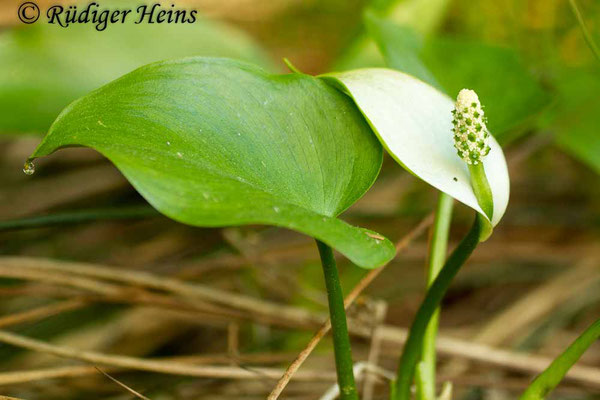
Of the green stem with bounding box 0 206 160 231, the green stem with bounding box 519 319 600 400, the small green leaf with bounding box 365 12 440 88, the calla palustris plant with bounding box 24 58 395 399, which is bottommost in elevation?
the green stem with bounding box 519 319 600 400

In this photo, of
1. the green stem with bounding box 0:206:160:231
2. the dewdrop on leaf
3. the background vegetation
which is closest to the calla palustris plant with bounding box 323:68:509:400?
the dewdrop on leaf

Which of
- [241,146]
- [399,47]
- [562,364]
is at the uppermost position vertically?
[399,47]

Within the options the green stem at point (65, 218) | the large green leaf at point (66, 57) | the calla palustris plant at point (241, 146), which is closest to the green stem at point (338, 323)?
the calla palustris plant at point (241, 146)

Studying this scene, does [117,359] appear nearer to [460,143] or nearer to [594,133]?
[460,143]

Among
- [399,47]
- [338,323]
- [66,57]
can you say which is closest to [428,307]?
[338,323]

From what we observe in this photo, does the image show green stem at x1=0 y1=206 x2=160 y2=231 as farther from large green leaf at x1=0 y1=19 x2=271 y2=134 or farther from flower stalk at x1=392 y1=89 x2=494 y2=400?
flower stalk at x1=392 y1=89 x2=494 y2=400

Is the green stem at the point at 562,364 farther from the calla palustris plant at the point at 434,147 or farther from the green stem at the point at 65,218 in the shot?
the green stem at the point at 65,218

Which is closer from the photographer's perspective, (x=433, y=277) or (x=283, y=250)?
(x=433, y=277)

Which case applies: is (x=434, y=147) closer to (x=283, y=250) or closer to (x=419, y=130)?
(x=419, y=130)
